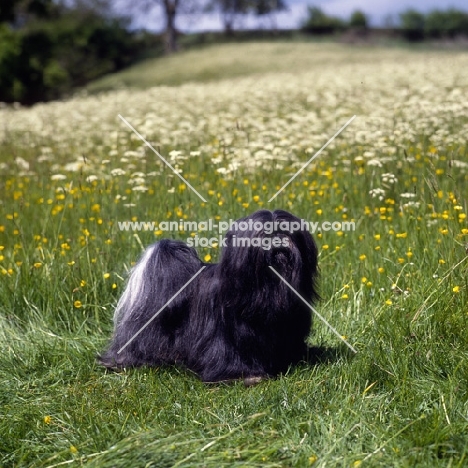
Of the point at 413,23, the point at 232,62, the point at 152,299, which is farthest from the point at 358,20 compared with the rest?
the point at 152,299

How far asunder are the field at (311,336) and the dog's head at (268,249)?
0.63 meters

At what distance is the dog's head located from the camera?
11.9 ft

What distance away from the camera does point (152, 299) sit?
13.7ft

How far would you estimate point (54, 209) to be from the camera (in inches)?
256

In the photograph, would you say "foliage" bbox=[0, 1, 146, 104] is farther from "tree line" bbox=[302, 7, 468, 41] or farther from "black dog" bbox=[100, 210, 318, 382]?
"black dog" bbox=[100, 210, 318, 382]

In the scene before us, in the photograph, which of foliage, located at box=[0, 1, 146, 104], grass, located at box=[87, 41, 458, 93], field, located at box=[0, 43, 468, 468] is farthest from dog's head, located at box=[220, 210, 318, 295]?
foliage, located at box=[0, 1, 146, 104]

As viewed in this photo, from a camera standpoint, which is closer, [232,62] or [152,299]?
[152,299]

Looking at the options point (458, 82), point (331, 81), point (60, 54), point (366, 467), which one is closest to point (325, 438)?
point (366, 467)

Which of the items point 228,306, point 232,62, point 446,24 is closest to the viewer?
point 228,306

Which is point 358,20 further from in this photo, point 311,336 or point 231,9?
point 311,336

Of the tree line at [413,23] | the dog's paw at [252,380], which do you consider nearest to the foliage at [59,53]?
the tree line at [413,23]

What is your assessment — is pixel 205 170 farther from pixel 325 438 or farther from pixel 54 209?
pixel 325 438

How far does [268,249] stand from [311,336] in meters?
1.24

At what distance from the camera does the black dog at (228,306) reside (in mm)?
3676
